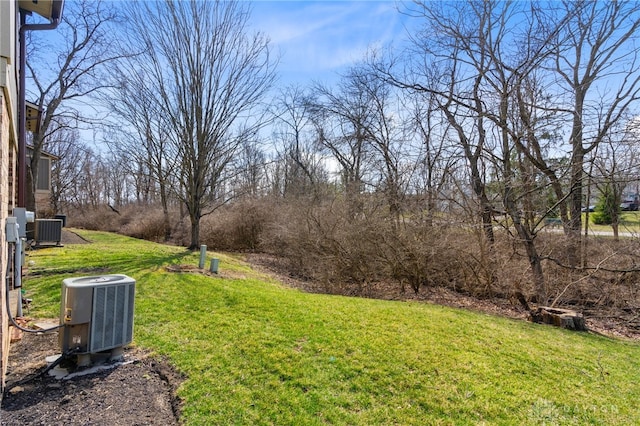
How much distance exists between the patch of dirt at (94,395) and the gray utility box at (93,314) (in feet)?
0.84

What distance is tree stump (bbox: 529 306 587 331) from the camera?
5836 mm

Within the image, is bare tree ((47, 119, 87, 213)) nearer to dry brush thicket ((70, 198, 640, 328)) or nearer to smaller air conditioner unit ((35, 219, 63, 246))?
smaller air conditioner unit ((35, 219, 63, 246))

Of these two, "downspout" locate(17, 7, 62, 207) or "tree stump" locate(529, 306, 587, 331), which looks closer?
"downspout" locate(17, 7, 62, 207)

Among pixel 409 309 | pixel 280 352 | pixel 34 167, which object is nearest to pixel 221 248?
pixel 34 167

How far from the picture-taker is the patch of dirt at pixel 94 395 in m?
2.41

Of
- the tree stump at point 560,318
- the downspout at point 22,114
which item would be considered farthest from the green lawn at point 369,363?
the downspout at point 22,114

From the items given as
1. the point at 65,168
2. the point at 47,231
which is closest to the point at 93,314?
the point at 47,231

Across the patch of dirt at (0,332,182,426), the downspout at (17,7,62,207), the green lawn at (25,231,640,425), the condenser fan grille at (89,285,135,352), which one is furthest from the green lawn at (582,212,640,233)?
the downspout at (17,7,62,207)

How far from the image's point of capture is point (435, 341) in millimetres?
4082

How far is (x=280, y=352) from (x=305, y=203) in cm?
980

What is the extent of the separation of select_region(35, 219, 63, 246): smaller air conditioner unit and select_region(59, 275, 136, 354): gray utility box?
1044 cm

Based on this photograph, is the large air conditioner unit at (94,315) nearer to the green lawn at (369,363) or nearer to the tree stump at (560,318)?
the green lawn at (369,363)

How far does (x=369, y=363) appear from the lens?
3414mm

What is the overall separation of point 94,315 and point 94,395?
2.25 feet
